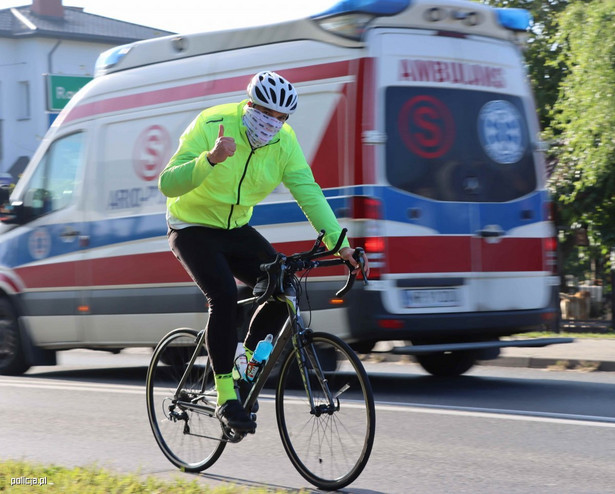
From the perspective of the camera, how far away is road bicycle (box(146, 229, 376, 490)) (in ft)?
16.3

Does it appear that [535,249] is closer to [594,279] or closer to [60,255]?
[60,255]

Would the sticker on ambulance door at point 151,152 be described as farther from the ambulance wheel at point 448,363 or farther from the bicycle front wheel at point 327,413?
the bicycle front wheel at point 327,413

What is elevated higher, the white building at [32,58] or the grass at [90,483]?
the white building at [32,58]

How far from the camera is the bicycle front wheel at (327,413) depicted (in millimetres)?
4930

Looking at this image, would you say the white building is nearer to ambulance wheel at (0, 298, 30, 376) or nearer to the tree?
the tree

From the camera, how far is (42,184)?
1038 cm

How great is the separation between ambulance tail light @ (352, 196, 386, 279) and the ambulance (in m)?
0.01

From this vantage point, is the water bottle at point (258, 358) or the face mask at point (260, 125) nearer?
the face mask at point (260, 125)

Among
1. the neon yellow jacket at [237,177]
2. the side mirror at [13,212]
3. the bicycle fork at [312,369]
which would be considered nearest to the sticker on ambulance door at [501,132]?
the neon yellow jacket at [237,177]

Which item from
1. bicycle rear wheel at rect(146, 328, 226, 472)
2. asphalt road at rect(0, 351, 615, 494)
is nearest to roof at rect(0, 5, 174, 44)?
asphalt road at rect(0, 351, 615, 494)

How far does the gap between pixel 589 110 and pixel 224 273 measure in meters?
12.9

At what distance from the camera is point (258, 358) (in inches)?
210

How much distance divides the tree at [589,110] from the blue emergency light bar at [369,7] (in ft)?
30.6

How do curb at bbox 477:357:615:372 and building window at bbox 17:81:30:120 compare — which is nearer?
curb at bbox 477:357:615:372
